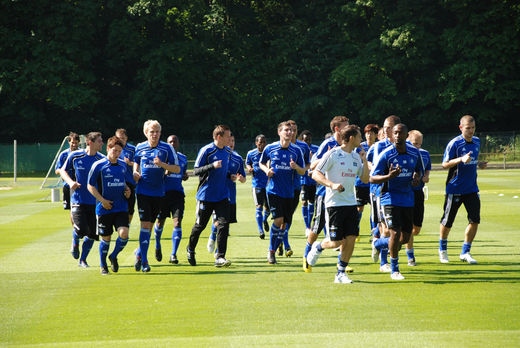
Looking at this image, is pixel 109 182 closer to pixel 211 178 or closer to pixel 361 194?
pixel 211 178

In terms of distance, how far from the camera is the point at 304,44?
54.1 m

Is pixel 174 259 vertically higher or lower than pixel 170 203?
lower

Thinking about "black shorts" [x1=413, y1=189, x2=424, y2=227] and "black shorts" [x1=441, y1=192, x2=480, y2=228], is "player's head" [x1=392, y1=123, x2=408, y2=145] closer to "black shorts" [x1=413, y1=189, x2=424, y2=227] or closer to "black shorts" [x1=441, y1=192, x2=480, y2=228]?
"black shorts" [x1=413, y1=189, x2=424, y2=227]

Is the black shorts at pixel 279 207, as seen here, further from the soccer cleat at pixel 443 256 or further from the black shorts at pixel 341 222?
the soccer cleat at pixel 443 256

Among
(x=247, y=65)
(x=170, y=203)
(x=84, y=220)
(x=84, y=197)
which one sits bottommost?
(x=84, y=220)

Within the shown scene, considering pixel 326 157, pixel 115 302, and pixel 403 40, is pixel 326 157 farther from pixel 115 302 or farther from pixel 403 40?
pixel 403 40

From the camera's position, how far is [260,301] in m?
8.23

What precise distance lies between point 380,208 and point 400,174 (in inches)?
25.5

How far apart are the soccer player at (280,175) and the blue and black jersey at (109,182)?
2.26 meters

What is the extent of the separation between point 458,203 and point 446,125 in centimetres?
4614

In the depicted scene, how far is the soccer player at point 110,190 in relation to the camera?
398 inches

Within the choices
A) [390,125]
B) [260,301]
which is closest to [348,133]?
[390,125]

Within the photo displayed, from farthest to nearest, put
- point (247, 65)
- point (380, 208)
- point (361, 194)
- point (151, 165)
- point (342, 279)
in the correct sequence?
point (247, 65), point (361, 194), point (151, 165), point (380, 208), point (342, 279)

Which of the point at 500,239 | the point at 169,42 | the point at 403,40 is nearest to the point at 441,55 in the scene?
the point at 403,40
